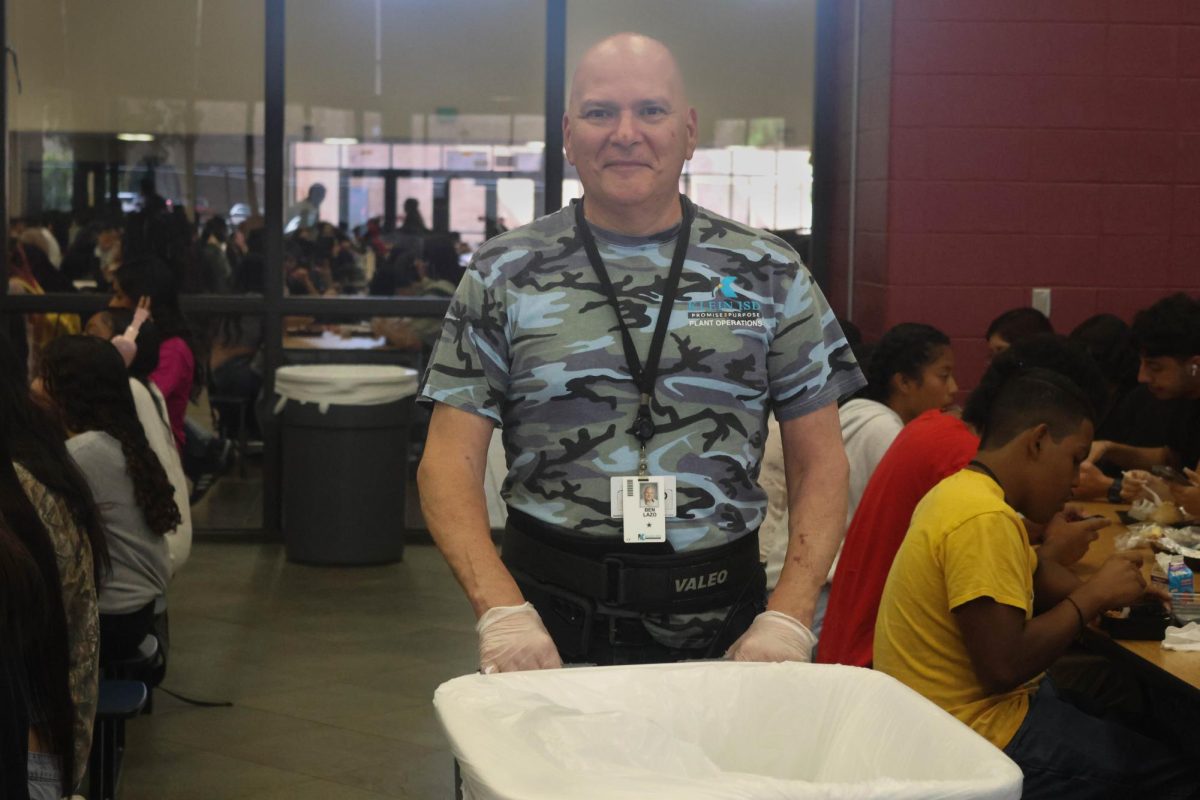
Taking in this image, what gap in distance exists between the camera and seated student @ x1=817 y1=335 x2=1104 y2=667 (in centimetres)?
328

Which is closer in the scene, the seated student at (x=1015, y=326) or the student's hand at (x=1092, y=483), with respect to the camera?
the student's hand at (x=1092, y=483)

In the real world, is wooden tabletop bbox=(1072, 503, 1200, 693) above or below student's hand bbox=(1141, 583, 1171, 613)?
below

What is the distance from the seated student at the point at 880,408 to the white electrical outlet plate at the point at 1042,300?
7.37 ft

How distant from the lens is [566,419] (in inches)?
78.8

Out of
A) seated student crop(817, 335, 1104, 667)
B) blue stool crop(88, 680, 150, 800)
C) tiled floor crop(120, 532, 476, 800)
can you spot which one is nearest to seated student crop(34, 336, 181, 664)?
blue stool crop(88, 680, 150, 800)

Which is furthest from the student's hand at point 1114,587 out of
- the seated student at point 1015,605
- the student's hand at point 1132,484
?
the student's hand at point 1132,484

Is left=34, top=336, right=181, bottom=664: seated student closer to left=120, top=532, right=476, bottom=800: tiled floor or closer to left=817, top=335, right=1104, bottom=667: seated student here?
left=120, top=532, right=476, bottom=800: tiled floor

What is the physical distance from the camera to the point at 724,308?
203 centimetres

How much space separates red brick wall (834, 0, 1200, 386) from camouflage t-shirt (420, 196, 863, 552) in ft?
14.4

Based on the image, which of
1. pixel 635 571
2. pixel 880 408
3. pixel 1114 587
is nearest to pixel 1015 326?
pixel 880 408

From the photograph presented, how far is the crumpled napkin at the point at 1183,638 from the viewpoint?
2.81 meters

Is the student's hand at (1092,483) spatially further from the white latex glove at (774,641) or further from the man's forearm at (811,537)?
the white latex glove at (774,641)

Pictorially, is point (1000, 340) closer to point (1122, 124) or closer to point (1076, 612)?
point (1122, 124)

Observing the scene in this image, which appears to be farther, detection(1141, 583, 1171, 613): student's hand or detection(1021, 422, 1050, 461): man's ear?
detection(1141, 583, 1171, 613): student's hand
